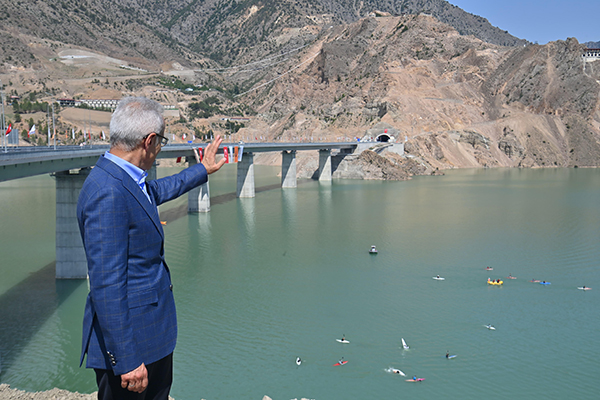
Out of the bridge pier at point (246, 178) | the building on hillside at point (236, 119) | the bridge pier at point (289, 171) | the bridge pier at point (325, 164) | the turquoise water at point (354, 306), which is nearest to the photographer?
the turquoise water at point (354, 306)

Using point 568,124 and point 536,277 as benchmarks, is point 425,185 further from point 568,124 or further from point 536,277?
point 568,124

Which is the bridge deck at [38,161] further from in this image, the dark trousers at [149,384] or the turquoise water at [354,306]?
the dark trousers at [149,384]

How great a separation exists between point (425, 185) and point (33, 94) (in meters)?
97.0

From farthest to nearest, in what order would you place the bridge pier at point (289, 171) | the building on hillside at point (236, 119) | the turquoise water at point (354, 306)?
the building on hillside at point (236, 119) → the bridge pier at point (289, 171) → the turquoise water at point (354, 306)

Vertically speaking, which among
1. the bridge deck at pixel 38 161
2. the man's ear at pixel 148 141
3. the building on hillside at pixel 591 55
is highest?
the building on hillside at pixel 591 55

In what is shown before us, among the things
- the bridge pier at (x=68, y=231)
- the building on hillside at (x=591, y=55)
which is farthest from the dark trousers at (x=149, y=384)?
the building on hillside at (x=591, y=55)

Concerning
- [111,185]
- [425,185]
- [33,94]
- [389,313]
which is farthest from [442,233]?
[33,94]

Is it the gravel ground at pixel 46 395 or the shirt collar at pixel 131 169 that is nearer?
the shirt collar at pixel 131 169

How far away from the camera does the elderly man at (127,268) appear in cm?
399

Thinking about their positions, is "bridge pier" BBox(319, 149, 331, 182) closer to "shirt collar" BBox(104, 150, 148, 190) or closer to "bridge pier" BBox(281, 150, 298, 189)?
"bridge pier" BBox(281, 150, 298, 189)

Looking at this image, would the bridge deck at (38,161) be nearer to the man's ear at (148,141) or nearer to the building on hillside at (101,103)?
the man's ear at (148,141)

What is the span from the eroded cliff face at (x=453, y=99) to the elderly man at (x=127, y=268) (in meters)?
93.9

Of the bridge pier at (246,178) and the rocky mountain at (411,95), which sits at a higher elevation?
the rocky mountain at (411,95)

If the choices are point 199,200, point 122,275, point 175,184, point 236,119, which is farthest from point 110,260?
point 236,119
